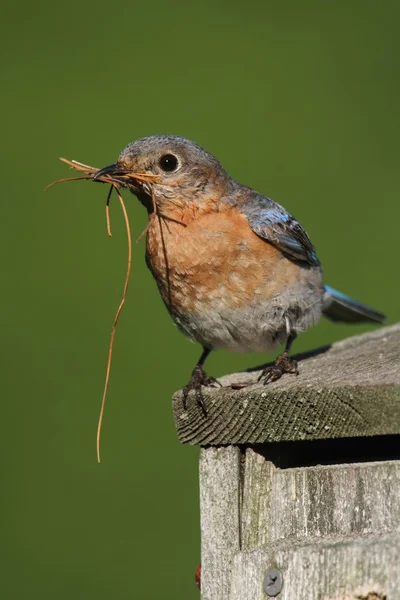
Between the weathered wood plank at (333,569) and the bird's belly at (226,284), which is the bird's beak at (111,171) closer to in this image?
the bird's belly at (226,284)

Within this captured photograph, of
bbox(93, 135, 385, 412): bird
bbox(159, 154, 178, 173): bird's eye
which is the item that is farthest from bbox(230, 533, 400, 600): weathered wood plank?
bbox(159, 154, 178, 173): bird's eye

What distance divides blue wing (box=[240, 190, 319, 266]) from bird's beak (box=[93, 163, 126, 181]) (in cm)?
65

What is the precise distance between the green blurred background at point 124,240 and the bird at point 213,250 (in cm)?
147

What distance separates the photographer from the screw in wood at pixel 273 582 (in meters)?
3.44

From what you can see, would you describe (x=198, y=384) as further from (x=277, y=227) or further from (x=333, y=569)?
(x=277, y=227)

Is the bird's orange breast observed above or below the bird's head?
below

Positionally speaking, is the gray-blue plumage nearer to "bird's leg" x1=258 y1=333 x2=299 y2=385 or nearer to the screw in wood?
"bird's leg" x1=258 y1=333 x2=299 y2=385

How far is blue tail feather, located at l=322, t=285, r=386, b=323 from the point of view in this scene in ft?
20.1

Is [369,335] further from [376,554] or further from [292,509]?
[376,554]

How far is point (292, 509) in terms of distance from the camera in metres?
3.65

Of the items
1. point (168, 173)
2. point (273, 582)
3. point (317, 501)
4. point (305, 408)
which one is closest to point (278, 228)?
point (168, 173)

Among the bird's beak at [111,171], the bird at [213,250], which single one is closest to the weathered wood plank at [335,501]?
the bird at [213,250]

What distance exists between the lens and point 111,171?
4848mm

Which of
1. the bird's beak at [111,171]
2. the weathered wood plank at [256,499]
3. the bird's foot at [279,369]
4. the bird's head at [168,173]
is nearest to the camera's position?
the weathered wood plank at [256,499]
